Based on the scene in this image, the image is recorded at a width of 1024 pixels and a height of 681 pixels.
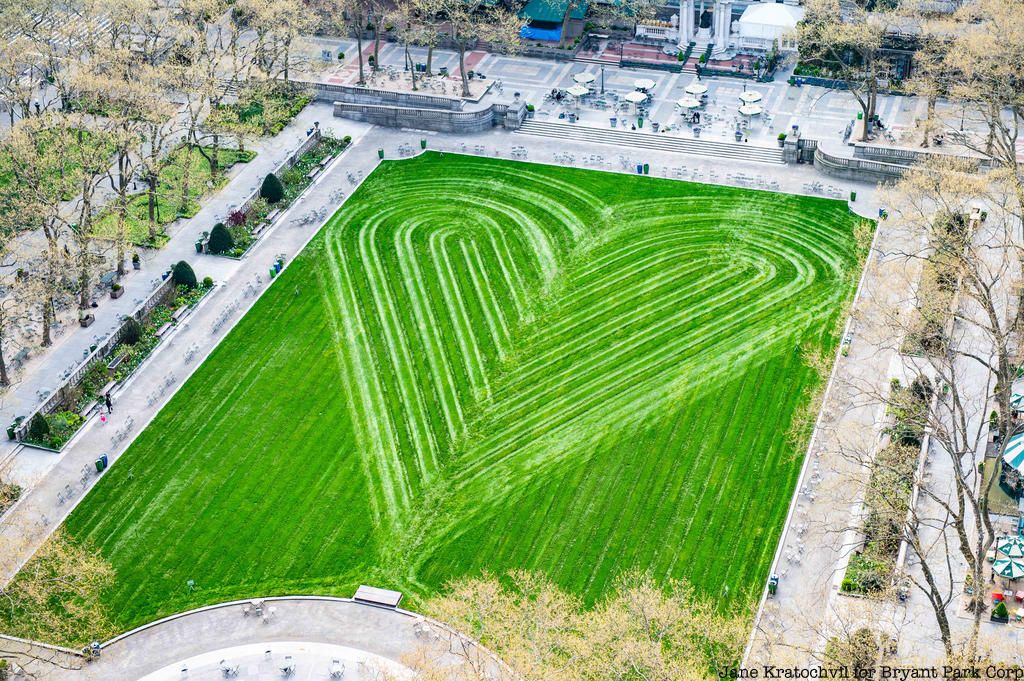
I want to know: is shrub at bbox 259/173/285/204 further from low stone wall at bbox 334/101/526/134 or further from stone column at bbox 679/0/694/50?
stone column at bbox 679/0/694/50

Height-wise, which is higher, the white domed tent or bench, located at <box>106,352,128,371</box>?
the white domed tent

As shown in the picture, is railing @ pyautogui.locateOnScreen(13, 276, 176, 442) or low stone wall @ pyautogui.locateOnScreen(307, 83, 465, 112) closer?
railing @ pyautogui.locateOnScreen(13, 276, 176, 442)

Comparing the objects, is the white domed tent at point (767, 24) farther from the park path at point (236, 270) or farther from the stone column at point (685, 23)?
the park path at point (236, 270)

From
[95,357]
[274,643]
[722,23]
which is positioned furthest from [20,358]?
[722,23]

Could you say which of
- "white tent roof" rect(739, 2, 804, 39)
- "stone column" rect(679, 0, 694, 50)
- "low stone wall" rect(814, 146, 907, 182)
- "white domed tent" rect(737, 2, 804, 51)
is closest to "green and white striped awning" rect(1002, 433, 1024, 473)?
"low stone wall" rect(814, 146, 907, 182)

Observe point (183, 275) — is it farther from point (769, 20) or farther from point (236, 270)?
point (769, 20)
